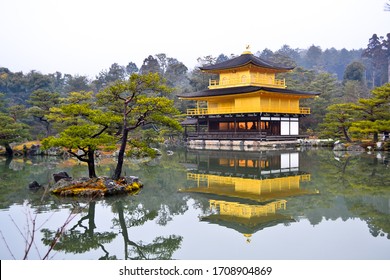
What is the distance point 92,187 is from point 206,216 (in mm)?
4062

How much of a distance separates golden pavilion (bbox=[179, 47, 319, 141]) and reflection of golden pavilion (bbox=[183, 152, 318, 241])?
42.6 feet

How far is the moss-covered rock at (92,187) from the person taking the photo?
11.5 m

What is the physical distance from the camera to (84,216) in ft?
31.2

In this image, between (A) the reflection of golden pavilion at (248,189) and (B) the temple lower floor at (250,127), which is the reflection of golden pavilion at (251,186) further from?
(B) the temple lower floor at (250,127)

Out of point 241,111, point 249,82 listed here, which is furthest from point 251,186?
point 249,82

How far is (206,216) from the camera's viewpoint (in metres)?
9.35

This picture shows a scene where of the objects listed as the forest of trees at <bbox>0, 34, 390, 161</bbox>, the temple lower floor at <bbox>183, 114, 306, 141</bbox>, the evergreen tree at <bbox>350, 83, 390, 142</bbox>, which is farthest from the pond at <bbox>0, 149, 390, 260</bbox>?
the temple lower floor at <bbox>183, 114, 306, 141</bbox>

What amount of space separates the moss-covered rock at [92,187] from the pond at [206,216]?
409 millimetres

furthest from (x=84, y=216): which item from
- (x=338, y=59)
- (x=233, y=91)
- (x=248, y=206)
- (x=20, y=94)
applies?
(x=338, y=59)

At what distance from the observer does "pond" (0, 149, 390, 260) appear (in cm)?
686

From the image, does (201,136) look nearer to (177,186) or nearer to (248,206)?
(177,186)

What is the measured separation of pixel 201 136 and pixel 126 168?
60.9 ft

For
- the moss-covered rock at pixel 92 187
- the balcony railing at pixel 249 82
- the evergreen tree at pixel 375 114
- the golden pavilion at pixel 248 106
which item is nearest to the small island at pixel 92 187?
the moss-covered rock at pixel 92 187

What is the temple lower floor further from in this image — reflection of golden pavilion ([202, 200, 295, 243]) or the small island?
reflection of golden pavilion ([202, 200, 295, 243])
